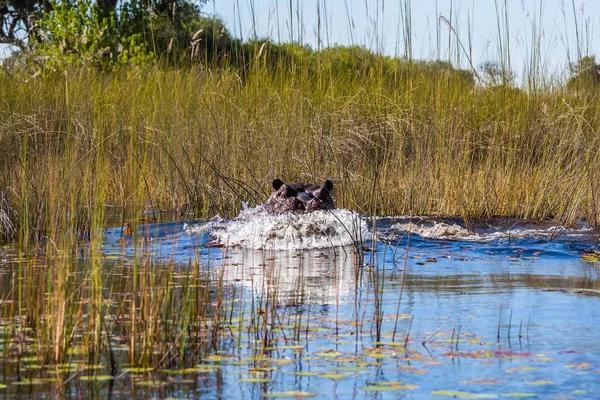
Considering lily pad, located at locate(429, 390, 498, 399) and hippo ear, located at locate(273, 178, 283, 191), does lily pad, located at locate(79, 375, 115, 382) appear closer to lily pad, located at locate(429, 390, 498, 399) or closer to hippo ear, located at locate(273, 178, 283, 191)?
lily pad, located at locate(429, 390, 498, 399)

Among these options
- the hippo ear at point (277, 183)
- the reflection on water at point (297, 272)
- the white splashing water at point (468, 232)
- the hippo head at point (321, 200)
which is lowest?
the reflection on water at point (297, 272)

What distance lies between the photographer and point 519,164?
9.82 m

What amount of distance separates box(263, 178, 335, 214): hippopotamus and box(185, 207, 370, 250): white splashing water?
60 millimetres

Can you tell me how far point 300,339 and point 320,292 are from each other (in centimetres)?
131

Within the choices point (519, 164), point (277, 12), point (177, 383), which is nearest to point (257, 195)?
point (277, 12)

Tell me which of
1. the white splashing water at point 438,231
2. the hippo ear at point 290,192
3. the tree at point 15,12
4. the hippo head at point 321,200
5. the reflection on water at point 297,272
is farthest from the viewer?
the tree at point 15,12

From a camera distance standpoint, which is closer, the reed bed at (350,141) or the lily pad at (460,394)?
the lily pad at (460,394)

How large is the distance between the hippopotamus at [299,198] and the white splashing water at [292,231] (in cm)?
6

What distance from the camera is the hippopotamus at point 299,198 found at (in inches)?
294

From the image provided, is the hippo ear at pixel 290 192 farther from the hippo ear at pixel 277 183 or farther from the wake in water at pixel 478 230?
the wake in water at pixel 478 230

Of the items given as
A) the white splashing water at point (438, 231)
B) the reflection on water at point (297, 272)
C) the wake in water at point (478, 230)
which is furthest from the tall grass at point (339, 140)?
the reflection on water at point (297, 272)

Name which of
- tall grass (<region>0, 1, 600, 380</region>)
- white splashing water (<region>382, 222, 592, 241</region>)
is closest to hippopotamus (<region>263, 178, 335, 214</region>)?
tall grass (<region>0, 1, 600, 380</region>)

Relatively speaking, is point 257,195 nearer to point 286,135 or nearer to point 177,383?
point 286,135

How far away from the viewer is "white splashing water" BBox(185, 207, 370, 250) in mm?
7520
